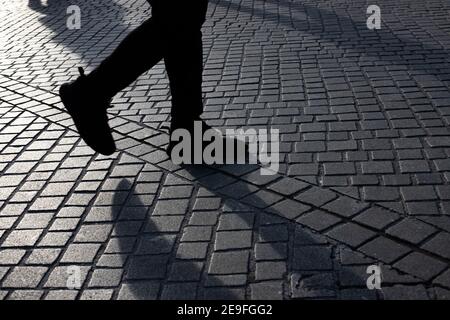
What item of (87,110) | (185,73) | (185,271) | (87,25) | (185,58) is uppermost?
(185,58)

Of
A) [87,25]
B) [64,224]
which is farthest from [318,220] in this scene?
[87,25]

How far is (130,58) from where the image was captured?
3.31 metres

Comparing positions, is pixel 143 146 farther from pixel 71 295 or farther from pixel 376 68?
pixel 376 68

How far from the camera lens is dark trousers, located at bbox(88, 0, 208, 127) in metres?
3.18

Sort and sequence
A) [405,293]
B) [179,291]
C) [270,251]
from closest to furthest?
1. [405,293]
2. [179,291]
3. [270,251]

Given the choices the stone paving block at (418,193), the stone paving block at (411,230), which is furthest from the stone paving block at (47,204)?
the stone paving block at (418,193)

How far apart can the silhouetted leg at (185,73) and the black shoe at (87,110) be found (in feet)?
1.49

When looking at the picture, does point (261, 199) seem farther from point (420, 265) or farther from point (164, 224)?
point (420, 265)

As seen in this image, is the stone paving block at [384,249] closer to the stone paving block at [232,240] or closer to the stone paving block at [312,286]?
the stone paving block at [312,286]

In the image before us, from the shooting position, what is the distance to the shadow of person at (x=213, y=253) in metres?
2.49

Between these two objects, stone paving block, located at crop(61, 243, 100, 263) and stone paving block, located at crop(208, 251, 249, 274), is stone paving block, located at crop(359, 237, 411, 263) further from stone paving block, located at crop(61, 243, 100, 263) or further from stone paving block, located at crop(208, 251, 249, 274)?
stone paving block, located at crop(61, 243, 100, 263)

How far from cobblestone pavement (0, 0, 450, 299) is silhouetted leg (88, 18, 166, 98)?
0.64 m

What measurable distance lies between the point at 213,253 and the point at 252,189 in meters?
0.69

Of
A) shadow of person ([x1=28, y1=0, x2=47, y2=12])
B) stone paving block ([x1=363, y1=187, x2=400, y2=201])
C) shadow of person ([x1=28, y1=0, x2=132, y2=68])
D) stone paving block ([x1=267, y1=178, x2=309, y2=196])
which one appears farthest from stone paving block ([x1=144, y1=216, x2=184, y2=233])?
shadow of person ([x1=28, y1=0, x2=47, y2=12])
